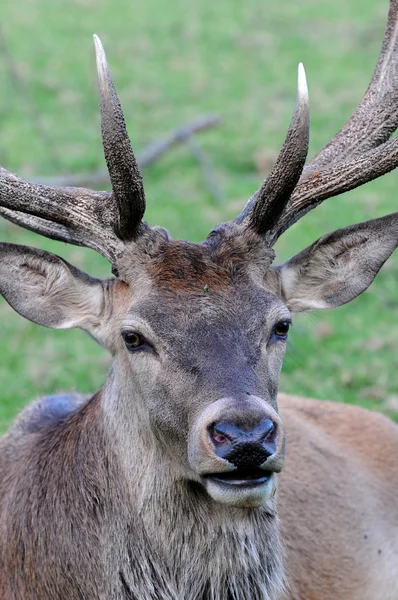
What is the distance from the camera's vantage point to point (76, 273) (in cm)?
464

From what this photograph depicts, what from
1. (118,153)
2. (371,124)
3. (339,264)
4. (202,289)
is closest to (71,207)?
(118,153)

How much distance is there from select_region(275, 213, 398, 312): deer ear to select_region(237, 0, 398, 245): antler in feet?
0.63

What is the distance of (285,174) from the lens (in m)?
4.33

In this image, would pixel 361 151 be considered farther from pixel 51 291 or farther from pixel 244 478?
pixel 244 478

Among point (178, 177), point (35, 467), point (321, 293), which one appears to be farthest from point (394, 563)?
point (178, 177)

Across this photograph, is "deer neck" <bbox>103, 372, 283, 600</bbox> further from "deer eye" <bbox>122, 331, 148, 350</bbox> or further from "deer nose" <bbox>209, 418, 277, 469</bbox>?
"deer nose" <bbox>209, 418, 277, 469</bbox>

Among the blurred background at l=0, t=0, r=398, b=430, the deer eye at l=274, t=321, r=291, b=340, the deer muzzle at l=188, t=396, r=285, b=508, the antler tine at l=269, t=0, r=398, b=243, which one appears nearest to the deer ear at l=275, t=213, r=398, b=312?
the antler tine at l=269, t=0, r=398, b=243

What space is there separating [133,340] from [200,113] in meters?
10.0

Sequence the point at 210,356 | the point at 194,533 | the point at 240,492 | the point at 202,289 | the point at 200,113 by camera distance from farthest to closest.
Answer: the point at 200,113 → the point at 194,533 → the point at 202,289 → the point at 210,356 → the point at 240,492

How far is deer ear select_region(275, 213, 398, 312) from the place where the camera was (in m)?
4.83

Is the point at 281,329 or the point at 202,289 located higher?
the point at 202,289

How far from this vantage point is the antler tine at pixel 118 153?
4211mm

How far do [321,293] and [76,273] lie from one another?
1084 mm

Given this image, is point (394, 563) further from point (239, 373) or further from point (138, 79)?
point (138, 79)
